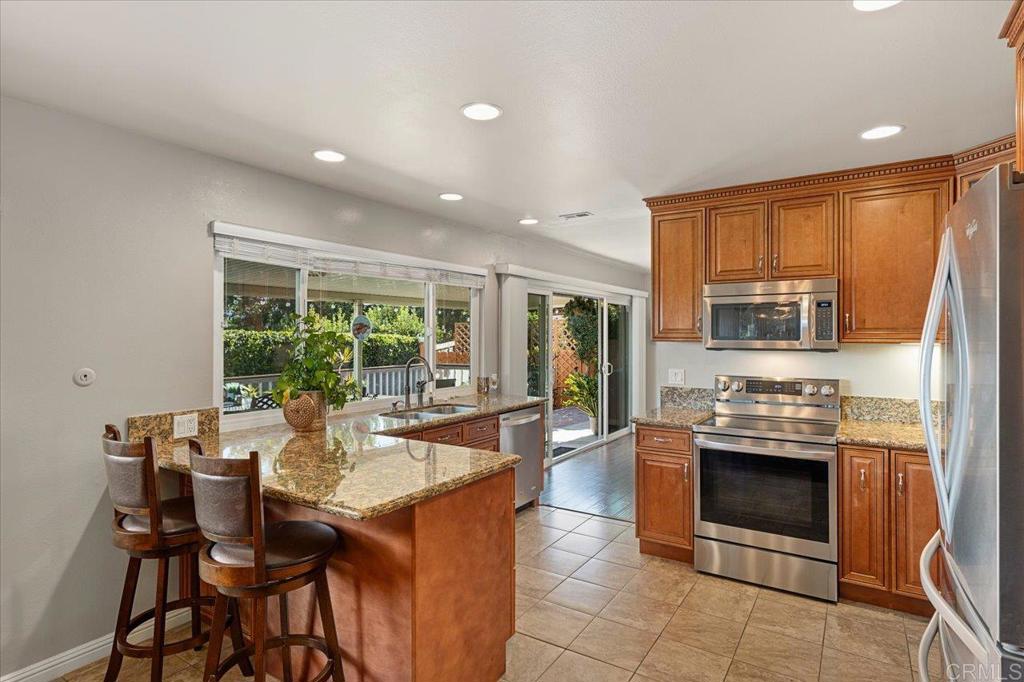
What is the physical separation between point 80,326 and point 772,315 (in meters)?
3.69

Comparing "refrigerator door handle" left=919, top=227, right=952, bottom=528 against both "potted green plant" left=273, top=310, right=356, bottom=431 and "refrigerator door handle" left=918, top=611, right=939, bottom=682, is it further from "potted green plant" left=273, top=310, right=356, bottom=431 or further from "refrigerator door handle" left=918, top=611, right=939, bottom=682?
"potted green plant" left=273, top=310, right=356, bottom=431

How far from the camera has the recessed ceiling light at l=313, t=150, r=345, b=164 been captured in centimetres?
289

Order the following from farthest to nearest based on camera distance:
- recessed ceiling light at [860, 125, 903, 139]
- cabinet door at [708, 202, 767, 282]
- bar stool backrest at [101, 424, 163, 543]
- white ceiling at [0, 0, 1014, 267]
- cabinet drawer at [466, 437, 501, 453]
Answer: cabinet drawer at [466, 437, 501, 453] < cabinet door at [708, 202, 767, 282] < recessed ceiling light at [860, 125, 903, 139] < bar stool backrest at [101, 424, 163, 543] < white ceiling at [0, 0, 1014, 267]

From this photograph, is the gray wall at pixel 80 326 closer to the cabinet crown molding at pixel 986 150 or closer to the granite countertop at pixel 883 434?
the granite countertop at pixel 883 434

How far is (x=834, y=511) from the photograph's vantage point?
3008 millimetres

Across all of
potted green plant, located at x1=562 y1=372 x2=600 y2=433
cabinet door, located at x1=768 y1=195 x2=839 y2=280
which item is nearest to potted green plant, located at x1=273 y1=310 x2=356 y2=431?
cabinet door, located at x1=768 y1=195 x2=839 y2=280

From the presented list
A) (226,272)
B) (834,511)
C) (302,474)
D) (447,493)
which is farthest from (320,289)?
(834,511)

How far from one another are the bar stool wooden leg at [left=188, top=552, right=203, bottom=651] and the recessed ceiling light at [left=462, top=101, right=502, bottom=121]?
2.26m

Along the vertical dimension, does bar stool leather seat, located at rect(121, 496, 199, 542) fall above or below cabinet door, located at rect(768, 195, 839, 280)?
below

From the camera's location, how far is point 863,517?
9.69ft

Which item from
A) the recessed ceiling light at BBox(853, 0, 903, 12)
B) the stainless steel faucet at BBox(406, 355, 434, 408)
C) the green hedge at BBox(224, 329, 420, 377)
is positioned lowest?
the stainless steel faucet at BBox(406, 355, 434, 408)

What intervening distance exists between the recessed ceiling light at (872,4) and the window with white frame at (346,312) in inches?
115

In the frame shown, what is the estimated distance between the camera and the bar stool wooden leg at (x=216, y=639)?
1855 millimetres

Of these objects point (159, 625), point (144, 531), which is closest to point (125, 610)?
point (159, 625)
